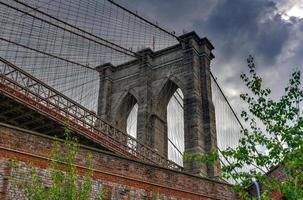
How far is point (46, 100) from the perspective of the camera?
17.8m

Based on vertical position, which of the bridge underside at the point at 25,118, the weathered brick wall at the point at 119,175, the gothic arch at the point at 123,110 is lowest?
the weathered brick wall at the point at 119,175

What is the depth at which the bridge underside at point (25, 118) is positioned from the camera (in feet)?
55.2

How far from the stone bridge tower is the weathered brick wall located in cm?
1223

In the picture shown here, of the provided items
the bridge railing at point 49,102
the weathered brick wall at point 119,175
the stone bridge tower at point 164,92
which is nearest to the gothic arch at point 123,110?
the stone bridge tower at point 164,92

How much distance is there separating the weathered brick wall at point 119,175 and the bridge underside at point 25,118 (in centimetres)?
534

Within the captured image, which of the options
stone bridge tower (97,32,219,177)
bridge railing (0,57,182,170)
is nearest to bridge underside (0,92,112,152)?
bridge railing (0,57,182,170)

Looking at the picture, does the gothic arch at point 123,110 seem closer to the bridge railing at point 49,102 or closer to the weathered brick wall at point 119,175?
the bridge railing at point 49,102

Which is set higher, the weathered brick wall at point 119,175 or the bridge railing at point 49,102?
the bridge railing at point 49,102

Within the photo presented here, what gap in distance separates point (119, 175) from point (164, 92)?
67.4ft

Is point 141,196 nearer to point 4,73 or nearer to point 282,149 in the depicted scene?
point 282,149

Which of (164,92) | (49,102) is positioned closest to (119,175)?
(49,102)

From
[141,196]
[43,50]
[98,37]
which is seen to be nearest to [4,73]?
[141,196]

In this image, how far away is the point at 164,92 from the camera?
32969 millimetres

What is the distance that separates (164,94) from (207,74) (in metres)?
3.96
